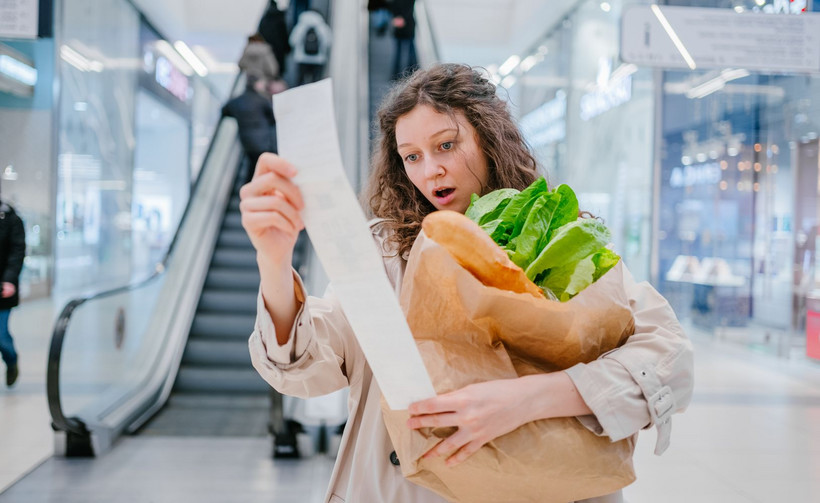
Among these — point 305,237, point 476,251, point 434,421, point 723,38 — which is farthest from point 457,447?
point 305,237

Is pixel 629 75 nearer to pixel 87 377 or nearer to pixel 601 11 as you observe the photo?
pixel 601 11

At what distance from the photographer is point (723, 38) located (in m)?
4.90

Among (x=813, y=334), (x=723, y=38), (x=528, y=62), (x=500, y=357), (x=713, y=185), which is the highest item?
(x=528, y=62)

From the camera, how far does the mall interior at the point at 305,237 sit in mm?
4328

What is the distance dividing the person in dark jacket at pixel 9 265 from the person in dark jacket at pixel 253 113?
3.00 metres

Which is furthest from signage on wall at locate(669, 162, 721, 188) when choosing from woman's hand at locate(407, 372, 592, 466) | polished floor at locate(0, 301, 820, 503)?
woman's hand at locate(407, 372, 592, 466)

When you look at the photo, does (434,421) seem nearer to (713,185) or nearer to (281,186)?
(281,186)

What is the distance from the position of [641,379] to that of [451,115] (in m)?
0.63

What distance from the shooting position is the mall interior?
14.2 feet

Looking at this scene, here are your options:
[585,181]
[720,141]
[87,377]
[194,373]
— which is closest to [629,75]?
[720,141]

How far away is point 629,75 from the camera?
8.91 metres

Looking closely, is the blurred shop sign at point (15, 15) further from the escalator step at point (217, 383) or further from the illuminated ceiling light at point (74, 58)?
the illuminated ceiling light at point (74, 58)

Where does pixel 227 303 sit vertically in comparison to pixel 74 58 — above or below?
below

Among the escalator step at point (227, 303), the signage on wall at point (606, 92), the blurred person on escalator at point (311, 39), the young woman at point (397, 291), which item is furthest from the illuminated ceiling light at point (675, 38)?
the escalator step at point (227, 303)
